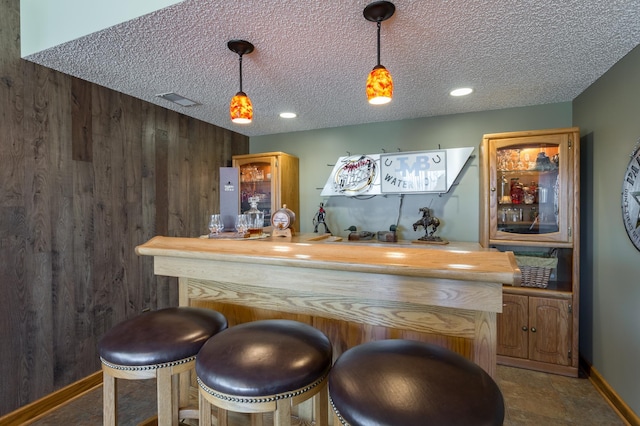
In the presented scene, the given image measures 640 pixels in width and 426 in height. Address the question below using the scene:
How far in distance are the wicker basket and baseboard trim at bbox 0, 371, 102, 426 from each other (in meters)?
3.65

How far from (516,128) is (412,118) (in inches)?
39.9

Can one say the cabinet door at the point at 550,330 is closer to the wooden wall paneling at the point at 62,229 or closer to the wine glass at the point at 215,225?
the wine glass at the point at 215,225

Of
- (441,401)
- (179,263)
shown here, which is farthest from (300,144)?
(441,401)

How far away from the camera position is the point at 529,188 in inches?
108

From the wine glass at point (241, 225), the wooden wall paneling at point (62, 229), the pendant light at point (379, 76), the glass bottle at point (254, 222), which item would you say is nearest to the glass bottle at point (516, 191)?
the pendant light at point (379, 76)

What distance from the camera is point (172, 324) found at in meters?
1.29

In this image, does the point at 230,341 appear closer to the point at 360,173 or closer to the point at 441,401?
the point at 441,401

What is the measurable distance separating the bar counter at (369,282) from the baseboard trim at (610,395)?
61.2 inches

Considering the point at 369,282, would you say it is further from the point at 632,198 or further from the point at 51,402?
the point at 51,402

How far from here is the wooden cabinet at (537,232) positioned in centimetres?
245

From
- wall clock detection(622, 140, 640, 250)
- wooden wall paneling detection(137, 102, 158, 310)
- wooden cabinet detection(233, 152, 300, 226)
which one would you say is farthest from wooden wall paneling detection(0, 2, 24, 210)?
wall clock detection(622, 140, 640, 250)

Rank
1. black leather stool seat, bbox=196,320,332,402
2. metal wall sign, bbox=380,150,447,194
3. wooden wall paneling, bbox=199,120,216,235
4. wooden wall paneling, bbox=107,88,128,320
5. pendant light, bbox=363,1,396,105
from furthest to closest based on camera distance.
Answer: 1. wooden wall paneling, bbox=199,120,216,235
2. metal wall sign, bbox=380,150,447,194
3. wooden wall paneling, bbox=107,88,128,320
4. pendant light, bbox=363,1,396,105
5. black leather stool seat, bbox=196,320,332,402

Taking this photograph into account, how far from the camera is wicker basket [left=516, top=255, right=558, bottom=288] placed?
258 centimetres

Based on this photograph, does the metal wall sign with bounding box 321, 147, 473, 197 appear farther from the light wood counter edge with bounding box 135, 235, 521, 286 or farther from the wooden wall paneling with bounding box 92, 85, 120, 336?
the wooden wall paneling with bounding box 92, 85, 120, 336
